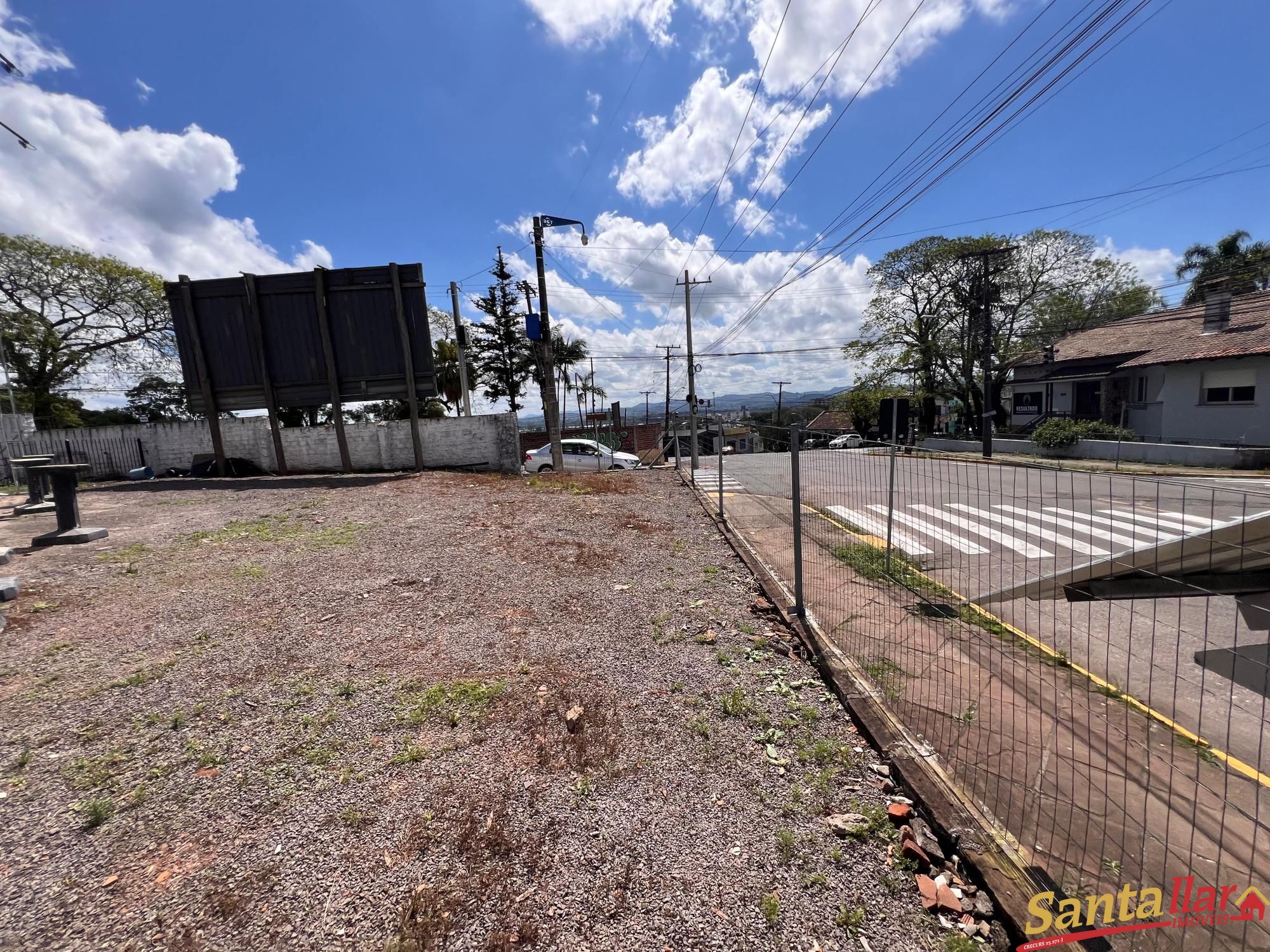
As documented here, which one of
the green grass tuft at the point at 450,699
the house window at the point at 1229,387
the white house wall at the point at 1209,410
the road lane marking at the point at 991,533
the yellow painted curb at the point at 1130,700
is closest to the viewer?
the yellow painted curb at the point at 1130,700

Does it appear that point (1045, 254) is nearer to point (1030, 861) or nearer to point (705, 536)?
point (705, 536)

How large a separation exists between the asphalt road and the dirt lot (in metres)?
1.86

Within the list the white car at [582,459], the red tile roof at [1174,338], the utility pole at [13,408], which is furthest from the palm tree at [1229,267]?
the utility pole at [13,408]

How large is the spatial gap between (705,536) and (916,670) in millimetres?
3839

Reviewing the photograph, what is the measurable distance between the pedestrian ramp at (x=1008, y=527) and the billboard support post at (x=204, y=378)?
17013 mm

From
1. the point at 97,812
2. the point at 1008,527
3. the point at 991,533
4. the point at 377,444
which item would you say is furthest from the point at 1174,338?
the point at 97,812

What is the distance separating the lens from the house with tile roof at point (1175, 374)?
17297 millimetres

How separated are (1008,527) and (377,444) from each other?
55.1ft

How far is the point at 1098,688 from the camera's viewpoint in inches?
145

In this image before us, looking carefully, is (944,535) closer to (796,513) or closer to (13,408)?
(796,513)

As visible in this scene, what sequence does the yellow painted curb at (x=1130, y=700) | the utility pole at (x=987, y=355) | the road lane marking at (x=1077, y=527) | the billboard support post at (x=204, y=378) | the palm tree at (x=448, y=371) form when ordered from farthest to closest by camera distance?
1. the palm tree at (x=448, y=371)
2. the utility pole at (x=987, y=355)
3. the billboard support post at (x=204, y=378)
4. the road lane marking at (x=1077, y=527)
5. the yellow painted curb at (x=1130, y=700)

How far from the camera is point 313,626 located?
4.17 m

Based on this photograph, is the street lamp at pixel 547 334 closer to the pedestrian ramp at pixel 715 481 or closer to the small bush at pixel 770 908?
the pedestrian ramp at pixel 715 481
